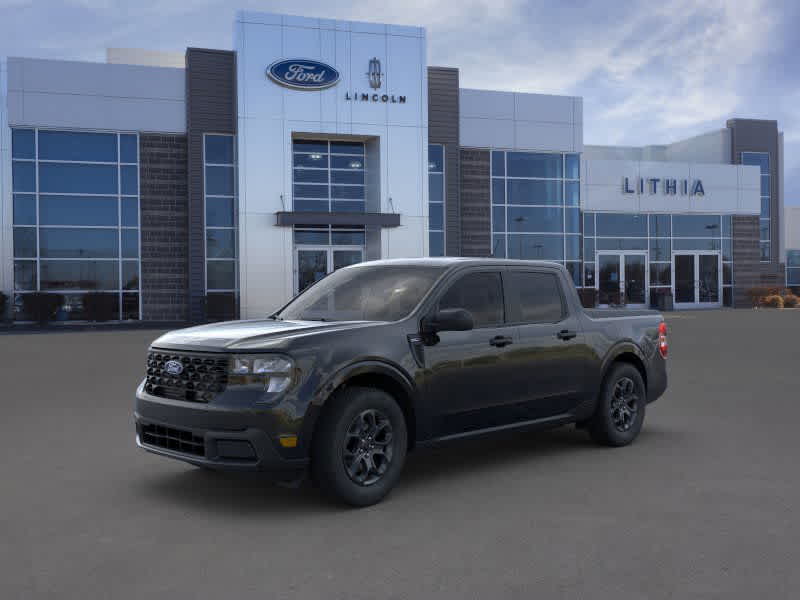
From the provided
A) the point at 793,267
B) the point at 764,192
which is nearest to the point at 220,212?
the point at 764,192

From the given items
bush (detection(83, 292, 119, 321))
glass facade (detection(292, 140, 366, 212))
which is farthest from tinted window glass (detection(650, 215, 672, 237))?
→ bush (detection(83, 292, 119, 321))

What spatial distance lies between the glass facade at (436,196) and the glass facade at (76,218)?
454 inches

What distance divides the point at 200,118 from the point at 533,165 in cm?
1433

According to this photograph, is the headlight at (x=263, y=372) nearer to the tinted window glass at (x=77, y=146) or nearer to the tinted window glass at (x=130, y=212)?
the tinted window glass at (x=130, y=212)

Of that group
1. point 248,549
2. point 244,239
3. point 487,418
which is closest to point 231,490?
point 248,549

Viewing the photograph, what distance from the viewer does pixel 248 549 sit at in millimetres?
4840

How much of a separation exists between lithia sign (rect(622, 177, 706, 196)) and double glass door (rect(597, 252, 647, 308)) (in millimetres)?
3135

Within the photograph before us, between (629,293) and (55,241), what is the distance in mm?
26213

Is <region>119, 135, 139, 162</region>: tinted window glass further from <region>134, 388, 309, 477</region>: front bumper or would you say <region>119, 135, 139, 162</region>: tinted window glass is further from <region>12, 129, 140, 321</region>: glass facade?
<region>134, 388, 309, 477</region>: front bumper

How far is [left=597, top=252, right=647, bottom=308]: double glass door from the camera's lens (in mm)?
40781

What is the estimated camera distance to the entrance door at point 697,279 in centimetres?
4259

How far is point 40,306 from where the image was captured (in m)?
29.4

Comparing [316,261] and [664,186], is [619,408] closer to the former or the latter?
[316,261]

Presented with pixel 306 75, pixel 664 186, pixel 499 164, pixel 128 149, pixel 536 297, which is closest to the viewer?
pixel 536 297
